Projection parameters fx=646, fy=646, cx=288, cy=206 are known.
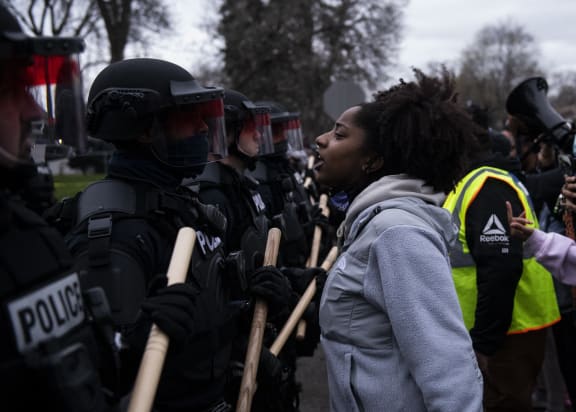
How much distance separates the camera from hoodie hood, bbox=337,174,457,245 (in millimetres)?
2029

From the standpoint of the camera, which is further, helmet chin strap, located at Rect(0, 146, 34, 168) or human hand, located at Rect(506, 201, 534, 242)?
human hand, located at Rect(506, 201, 534, 242)

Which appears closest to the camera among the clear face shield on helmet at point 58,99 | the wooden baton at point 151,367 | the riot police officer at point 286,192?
the clear face shield on helmet at point 58,99

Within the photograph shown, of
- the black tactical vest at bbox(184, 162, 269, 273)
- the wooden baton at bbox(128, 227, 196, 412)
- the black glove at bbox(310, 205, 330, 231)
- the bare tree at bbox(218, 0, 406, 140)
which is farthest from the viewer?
the bare tree at bbox(218, 0, 406, 140)

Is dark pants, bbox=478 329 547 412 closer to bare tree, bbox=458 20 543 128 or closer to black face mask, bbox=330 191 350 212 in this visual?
black face mask, bbox=330 191 350 212

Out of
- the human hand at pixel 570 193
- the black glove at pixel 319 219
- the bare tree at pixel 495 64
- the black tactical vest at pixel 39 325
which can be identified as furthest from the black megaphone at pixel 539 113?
the bare tree at pixel 495 64

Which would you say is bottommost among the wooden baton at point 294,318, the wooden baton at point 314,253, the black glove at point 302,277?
the wooden baton at point 314,253

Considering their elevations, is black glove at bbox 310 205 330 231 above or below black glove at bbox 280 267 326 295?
below

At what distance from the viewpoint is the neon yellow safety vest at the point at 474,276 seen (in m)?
3.30

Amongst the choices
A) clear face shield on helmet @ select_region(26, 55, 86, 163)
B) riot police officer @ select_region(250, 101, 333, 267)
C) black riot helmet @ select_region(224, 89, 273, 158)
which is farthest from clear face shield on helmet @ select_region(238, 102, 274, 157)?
clear face shield on helmet @ select_region(26, 55, 86, 163)

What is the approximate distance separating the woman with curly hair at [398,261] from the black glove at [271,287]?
0.48 m

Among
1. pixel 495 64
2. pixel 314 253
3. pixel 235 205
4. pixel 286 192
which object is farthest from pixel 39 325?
pixel 495 64

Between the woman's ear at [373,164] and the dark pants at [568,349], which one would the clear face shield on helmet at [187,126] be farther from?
the dark pants at [568,349]

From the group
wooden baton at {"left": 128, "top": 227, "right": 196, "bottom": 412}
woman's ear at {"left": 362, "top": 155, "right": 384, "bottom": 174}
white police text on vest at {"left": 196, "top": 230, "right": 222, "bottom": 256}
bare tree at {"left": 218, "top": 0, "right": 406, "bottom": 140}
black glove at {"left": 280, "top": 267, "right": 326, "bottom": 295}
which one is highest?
bare tree at {"left": 218, "top": 0, "right": 406, "bottom": 140}

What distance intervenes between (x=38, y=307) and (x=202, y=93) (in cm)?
125
